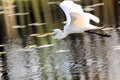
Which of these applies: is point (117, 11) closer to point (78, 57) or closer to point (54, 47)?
point (54, 47)

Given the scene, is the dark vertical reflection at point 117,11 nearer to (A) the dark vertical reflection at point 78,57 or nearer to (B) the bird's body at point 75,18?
(A) the dark vertical reflection at point 78,57

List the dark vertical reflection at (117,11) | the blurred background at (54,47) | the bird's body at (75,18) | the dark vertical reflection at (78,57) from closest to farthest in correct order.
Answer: the bird's body at (75,18) → the dark vertical reflection at (78,57) → the blurred background at (54,47) → the dark vertical reflection at (117,11)

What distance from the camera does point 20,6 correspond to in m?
15.5

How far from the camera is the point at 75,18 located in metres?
8.59

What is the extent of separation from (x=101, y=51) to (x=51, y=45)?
48.3 inches

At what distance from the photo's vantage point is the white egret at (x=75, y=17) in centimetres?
834

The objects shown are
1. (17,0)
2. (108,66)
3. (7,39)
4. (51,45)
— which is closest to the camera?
(108,66)

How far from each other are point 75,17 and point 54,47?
1923 millimetres

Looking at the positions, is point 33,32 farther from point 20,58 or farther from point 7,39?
point 20,58

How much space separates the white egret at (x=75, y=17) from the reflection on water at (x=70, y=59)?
0.55m

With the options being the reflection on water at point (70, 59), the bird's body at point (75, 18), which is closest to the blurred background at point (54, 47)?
the reflection on water at point (70, 59)

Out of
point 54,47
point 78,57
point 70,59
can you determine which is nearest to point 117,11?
point 54,47

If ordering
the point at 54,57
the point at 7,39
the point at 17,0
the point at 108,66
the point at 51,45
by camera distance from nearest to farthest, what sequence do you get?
the point at 108,66 → the point at 54,57 → the point at 51,45 → the point at 7,39 → the point at 17,0

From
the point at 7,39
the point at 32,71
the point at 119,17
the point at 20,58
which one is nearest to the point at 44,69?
the point at 32,71
